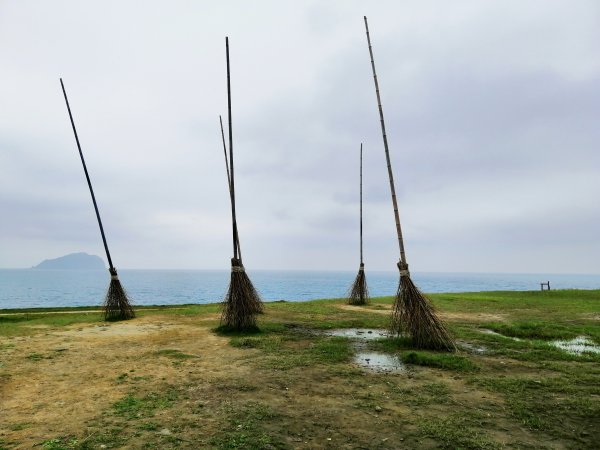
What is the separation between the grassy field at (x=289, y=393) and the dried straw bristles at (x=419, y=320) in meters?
0.47

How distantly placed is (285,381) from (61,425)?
11.3 ft

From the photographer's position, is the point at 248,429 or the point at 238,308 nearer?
the point at 248,429

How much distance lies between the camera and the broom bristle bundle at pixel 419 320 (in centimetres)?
921

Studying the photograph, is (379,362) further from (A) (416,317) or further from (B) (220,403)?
(B) (220,403)

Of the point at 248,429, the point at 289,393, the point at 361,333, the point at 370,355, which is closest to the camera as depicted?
the point at 248,429

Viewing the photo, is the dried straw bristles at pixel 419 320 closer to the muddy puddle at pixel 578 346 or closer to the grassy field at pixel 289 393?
the grassy field at pixel 289 393

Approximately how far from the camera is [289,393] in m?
6.19

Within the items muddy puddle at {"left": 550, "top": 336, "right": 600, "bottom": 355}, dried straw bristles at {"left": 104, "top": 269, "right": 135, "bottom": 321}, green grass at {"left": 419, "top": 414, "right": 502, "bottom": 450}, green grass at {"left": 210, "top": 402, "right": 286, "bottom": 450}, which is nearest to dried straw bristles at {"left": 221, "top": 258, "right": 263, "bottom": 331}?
dried straw bristles at {"left": 104, "top": 269, "right": 135, "bottom": 321}

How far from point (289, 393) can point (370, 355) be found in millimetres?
3260

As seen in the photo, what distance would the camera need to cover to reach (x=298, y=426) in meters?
4.93

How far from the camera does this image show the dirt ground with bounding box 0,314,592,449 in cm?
456

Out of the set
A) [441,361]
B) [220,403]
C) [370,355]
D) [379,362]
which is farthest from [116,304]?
[441,361]

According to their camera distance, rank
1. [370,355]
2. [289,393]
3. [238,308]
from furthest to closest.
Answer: [238,308] < [370,355] < [289,393]

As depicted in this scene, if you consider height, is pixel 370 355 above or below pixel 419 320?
below
